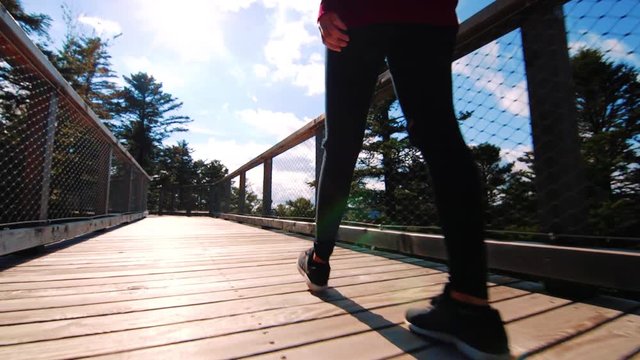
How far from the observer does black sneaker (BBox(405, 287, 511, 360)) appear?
72 centimetres

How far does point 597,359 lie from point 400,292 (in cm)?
62

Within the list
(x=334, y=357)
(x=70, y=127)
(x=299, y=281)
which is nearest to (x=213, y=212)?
(x=70, y=127)

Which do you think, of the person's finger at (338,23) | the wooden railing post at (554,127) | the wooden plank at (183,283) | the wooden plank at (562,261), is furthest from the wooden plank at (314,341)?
the person's finger at (338,23)

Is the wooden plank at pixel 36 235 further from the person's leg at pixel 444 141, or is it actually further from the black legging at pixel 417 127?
the person's leg at pixel 444 141

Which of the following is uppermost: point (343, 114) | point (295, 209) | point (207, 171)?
point (207, 171)

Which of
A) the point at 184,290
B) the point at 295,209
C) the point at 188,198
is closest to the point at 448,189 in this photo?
the point at 184,290

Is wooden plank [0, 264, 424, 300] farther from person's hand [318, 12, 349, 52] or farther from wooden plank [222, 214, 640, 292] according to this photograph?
person's hand [318, 12, 349, 52]

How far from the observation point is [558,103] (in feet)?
4.20

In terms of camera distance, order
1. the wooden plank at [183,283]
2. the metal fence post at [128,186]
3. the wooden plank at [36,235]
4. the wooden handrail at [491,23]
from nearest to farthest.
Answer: the wooden plank at [183,283] < the wooden handrail at [491,23] < the wooden plank at [36,235] < the metal fence post at [128,186]

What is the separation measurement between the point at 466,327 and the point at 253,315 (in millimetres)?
591

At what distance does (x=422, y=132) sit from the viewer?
0.89m

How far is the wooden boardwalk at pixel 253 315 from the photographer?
0.78 meters

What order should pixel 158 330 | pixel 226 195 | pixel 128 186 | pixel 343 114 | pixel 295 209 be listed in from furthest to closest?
pixel 226 195, pixel 128 186, pixel 295 209, pixel 343 114, pixel 158 330

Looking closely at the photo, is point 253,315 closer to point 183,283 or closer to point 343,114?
point 183,283
